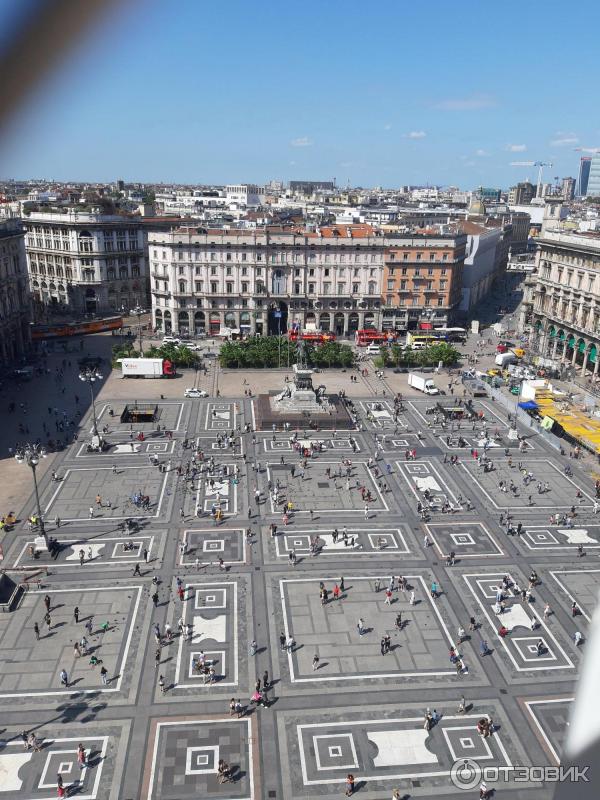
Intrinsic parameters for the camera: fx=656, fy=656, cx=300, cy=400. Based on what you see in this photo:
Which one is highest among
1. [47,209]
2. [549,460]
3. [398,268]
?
[47,209]

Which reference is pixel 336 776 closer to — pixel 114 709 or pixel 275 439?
pixel 114 709

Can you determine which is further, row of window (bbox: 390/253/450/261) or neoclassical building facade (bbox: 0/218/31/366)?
row of window (bbox: 390/253/450/261)

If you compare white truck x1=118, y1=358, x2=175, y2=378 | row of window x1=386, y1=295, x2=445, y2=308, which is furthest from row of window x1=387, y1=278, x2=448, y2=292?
white truck x1=118, y1=358, x2=175, y2=378

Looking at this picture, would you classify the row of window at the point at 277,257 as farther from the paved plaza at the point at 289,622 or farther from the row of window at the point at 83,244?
the paved plaza at the point at 289,622

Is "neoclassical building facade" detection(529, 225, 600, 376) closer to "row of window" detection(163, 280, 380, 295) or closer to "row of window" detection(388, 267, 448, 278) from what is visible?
"row of window" detection(388, 267, 448, 278)

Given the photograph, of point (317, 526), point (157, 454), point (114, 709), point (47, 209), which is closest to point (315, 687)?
point (114, 709)

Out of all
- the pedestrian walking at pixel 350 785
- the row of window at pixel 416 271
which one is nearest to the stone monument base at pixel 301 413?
the row of window at pixel 416 271
